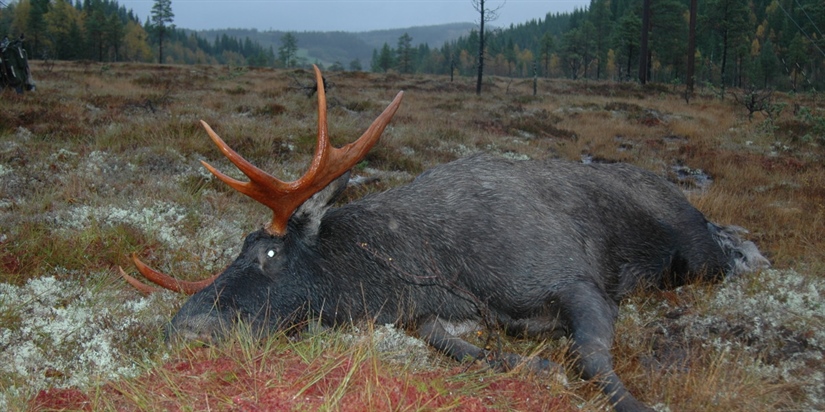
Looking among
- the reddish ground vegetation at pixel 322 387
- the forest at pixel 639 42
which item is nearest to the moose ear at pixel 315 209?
the reddish ground vegetation at pixel 322 387

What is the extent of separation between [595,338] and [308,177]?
72.6 inches

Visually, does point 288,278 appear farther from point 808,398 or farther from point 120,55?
point 120,55

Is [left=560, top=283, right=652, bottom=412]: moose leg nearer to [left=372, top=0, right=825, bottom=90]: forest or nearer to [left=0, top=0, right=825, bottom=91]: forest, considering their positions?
[left=372, top=0, right=825, bottom=90]: forest

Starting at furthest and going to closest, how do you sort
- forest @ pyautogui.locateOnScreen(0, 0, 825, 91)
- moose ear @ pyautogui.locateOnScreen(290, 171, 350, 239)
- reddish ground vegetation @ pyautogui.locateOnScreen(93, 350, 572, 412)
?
forest @ pyautogui.locateOnScreen(0, 0, 825, 91)
moose ear @ pyautogui.locateOnScreen(290, 171, 350, 239)
reddish ground vegetation @ pyautogui.locateOnScreen(93, 350, 572, 412)

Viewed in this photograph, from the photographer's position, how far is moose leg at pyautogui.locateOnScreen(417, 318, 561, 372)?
289cm

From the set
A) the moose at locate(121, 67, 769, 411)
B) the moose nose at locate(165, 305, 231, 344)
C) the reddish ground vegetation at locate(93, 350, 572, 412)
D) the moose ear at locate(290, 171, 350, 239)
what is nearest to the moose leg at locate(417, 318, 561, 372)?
the moose at locate(121, 67, 769, 411)

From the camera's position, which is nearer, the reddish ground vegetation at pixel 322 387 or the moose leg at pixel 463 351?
the reddish ground vegetation at pixel 322 387

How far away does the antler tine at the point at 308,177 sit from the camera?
3139mm

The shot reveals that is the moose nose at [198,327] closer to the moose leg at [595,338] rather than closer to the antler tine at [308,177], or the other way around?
the antler tine at [308,177]

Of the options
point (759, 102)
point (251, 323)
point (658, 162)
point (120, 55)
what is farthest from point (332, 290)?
point (120, 55)

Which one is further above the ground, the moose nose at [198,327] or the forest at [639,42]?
the forest at [639,42]

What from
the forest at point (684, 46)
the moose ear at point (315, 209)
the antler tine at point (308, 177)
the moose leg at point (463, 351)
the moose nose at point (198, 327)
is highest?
the forest at point (684, 46)

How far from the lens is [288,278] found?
11.4ft

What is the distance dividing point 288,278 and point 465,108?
15.7m
